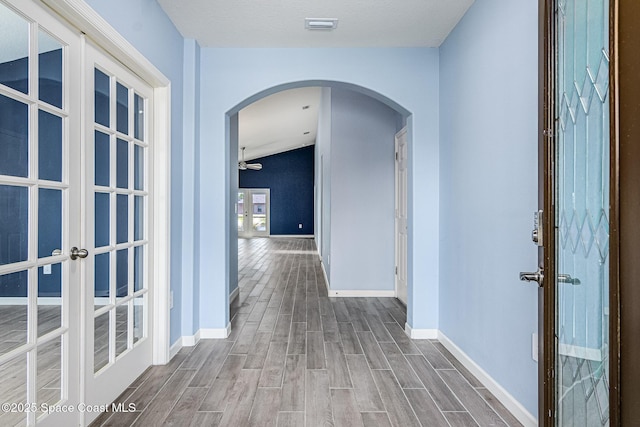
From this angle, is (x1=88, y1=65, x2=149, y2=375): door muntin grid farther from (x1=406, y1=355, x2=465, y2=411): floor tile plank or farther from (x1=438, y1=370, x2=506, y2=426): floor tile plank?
(x1=438, y1=370, x2=506, y2=426): floor tile plank

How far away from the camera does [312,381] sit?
2.48m

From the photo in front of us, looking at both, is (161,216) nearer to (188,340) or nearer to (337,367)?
(188,340)

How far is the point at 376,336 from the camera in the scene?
341cm

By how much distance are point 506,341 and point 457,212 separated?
1.03 m

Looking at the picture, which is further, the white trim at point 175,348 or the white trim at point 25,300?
the white trim at point 175,348

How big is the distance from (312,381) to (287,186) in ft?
42.8

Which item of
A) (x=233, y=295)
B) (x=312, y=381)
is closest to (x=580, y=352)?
(x=312, y=381)

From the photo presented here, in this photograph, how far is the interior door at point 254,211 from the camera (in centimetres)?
1525

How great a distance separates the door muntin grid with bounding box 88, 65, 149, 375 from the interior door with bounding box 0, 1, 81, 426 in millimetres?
212

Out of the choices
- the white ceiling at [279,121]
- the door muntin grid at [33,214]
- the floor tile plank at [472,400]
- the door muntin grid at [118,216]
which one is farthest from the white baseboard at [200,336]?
the white ceiling at [279,121]

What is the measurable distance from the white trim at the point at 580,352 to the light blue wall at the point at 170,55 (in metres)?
2.45

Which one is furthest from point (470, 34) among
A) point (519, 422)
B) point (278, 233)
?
point (278, 233)

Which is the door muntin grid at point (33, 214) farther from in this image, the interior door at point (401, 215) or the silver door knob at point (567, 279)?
the interior door at point (401, 215)

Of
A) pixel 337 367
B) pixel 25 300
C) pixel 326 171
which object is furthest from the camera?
pixel 326 171
